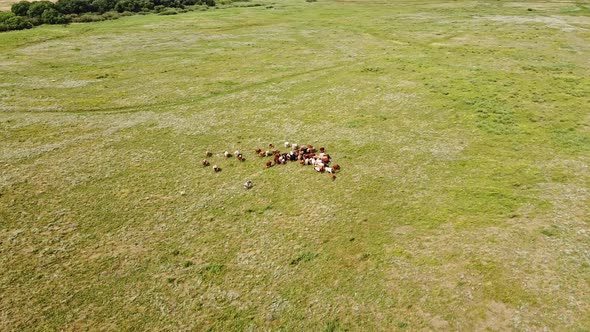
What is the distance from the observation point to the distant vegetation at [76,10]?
256 ft

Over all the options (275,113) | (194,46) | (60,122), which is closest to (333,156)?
(275,113)

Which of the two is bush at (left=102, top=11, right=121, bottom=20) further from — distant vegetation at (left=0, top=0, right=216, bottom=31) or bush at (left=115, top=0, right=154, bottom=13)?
bush at (left=115, top=0, right=154, bottom=13)

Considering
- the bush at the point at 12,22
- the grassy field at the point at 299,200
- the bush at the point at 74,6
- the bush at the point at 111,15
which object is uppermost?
the bush at the point at 74,6

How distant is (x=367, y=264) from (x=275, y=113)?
20.6 metres

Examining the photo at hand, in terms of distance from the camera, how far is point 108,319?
1558 cm

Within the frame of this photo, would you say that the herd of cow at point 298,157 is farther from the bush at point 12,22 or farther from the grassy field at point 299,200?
the bush at point 12,22

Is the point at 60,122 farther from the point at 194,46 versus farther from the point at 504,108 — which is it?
the point at 504,108

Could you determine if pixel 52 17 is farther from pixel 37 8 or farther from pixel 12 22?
pixel 12 22

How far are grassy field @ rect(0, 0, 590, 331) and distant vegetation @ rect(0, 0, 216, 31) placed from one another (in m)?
38.5

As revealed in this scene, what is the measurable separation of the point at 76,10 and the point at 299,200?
8986cm

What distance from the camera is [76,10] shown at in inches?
3519

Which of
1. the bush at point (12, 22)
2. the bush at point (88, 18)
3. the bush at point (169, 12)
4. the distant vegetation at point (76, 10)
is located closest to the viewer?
the bush at point (12, 22)

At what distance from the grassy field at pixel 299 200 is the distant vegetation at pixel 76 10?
126 ft

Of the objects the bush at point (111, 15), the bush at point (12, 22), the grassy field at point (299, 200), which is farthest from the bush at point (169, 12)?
the grassy field at point (299, 200)
